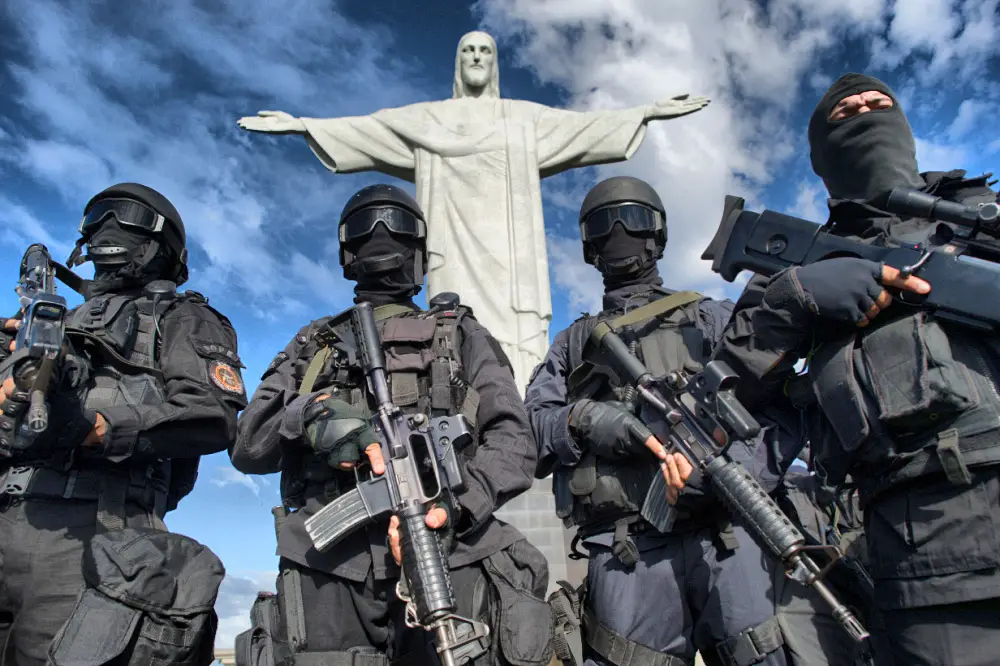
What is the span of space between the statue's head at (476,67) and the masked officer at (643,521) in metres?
5.41

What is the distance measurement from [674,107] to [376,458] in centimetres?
725

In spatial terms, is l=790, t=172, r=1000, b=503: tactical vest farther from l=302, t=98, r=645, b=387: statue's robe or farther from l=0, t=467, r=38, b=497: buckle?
l=302, t=98, r=645, b=387: statue's robe

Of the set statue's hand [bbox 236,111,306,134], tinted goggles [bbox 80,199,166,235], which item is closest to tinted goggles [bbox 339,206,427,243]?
tinted goggles [bbox 80,199,166,235]

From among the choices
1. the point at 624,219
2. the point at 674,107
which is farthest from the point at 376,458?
the point at 674,107

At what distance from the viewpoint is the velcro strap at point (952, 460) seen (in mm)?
2178

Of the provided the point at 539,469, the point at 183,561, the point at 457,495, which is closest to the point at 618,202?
the point at 539,469

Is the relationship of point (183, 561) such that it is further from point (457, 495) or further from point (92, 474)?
point (457, 495)

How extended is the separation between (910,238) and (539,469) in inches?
75.3

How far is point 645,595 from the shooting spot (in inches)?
122

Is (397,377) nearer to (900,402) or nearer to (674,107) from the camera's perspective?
(900,402)

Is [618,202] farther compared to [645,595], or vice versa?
[618,202]

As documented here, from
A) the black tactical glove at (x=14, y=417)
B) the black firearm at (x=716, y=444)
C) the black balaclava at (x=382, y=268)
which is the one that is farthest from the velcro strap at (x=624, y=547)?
the black tactical glove at (x=14, y=417)

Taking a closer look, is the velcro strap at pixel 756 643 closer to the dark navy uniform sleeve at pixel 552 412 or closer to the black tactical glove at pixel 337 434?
the dark navy uniform sleeve at pixel 552 412

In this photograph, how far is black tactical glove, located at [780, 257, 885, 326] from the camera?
249cm
